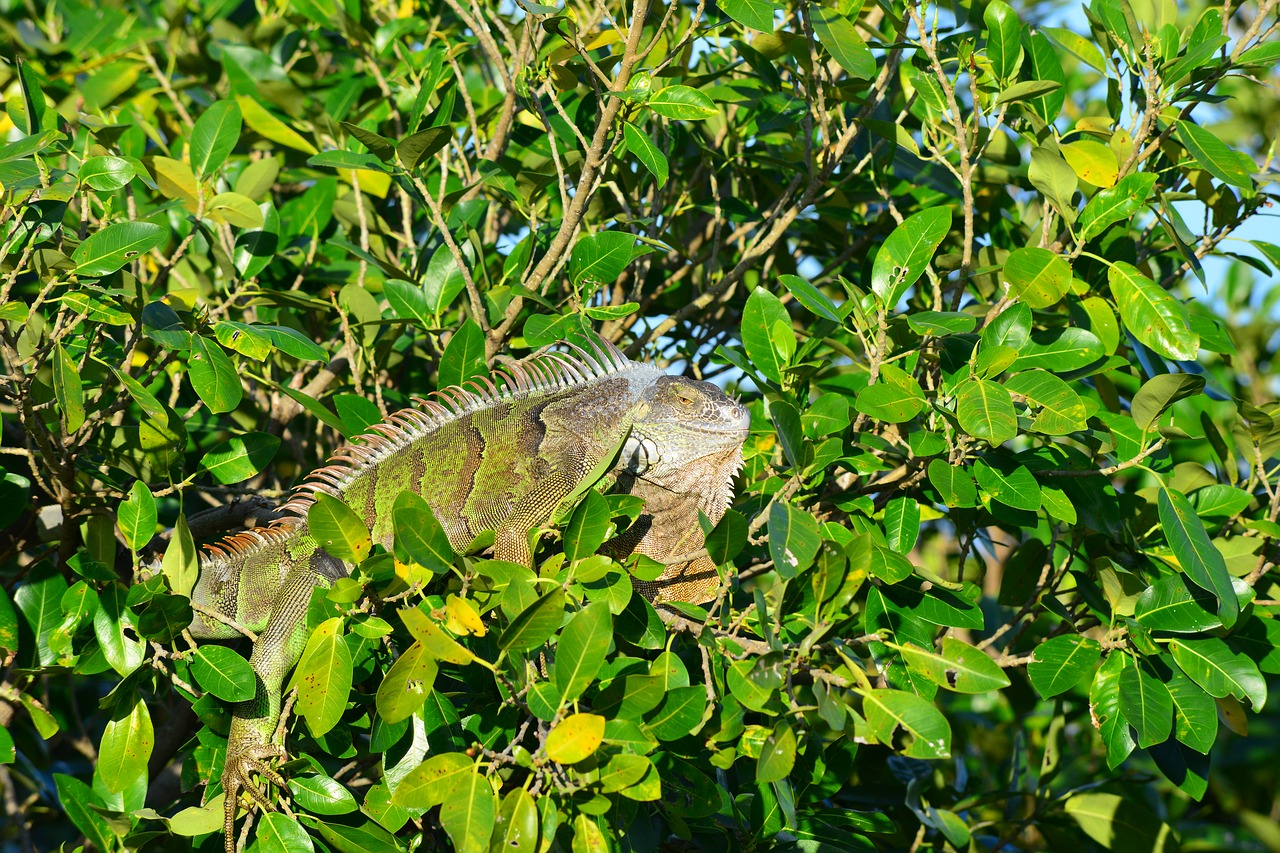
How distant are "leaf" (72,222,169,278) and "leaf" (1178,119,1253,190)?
8.00 ft

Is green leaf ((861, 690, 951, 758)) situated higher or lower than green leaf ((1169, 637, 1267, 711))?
higher

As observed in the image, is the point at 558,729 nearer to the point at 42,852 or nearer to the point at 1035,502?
the point at 1035,502

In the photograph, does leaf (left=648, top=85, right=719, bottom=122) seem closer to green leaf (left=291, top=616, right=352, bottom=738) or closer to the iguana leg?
green leaf (left=291, top=616, right=352, bottom=738)

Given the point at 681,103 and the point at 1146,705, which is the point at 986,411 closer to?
the point at 1146,705

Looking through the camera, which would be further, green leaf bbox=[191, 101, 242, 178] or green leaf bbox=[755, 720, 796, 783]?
green leaf bbox=[191, 101, 242, 178]

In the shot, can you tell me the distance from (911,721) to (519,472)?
1316 mm

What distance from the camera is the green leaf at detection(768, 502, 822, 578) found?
212 cm

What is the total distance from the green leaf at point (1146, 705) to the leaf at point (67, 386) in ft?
7.88

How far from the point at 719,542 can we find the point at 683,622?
36 cm

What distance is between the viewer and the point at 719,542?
2238 millimetres

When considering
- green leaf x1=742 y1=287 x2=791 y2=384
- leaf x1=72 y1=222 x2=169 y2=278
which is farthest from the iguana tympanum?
leaf x1=72 y1=222 x2=169 y2=278

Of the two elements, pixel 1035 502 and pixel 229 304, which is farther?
pixel 229 304

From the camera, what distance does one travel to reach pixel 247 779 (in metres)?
2.57

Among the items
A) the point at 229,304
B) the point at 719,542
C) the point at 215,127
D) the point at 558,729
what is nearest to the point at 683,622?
the point at 719,542
